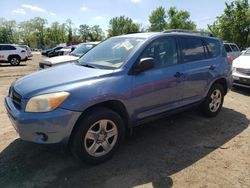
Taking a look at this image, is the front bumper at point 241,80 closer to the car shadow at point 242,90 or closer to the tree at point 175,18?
the car shadow at point 242,90

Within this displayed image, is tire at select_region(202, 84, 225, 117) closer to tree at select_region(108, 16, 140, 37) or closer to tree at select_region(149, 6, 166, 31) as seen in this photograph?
tree at select_region(149, 6, 166, 31)

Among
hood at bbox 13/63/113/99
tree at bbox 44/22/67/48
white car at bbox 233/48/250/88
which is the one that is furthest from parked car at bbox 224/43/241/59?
tree at bbox 44/22/67/48

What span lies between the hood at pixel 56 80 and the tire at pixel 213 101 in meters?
2.59

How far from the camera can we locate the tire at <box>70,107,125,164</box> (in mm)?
3262

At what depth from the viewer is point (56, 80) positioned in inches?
137

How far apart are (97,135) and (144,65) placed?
120 centimetres

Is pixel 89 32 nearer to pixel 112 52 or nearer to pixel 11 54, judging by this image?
pixel 11 54

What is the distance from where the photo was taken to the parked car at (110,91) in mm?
3111

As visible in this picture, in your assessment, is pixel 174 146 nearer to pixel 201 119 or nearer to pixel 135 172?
pixel 135 172

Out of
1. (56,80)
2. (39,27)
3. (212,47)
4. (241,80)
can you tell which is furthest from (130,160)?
(39,27)

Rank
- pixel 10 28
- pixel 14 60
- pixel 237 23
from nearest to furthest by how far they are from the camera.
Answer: pixel 14 60
pixel 237 23
pixel 10 28

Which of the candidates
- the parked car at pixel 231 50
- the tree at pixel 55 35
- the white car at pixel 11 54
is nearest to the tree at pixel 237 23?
the parked car at pixel 231 50

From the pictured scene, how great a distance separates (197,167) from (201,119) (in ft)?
6.69

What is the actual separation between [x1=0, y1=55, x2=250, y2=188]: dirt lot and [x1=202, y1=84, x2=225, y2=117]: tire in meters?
0.48
